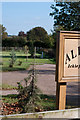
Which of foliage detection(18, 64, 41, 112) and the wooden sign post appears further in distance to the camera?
foliage detection(18, 64, 41, 112)

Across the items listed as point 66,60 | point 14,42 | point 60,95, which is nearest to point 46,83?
point 60,95

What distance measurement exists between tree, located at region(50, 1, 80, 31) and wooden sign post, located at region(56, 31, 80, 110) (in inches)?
290

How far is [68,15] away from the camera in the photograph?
1120 cm

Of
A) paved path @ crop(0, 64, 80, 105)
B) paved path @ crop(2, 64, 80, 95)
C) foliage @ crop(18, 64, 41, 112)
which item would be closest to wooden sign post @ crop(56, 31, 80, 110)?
foliage @ crop(18, 64, 41, 112)

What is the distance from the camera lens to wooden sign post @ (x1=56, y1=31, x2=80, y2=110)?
3.55m

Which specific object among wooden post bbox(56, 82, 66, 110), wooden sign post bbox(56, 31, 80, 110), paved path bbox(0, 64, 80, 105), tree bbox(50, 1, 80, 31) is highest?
tree bbox(50, 1, 80, 31)

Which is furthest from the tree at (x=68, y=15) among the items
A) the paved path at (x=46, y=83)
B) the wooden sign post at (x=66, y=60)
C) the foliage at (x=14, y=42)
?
the foliage at (x=14, y=42)

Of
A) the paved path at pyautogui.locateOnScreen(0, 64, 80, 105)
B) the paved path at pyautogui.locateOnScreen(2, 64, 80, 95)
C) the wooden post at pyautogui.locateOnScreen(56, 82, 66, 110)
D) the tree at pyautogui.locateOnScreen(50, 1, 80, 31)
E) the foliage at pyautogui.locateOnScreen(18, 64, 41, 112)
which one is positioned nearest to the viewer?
the wooden post at pyautogui.locateOnScreen(56, 82, 66, 110)

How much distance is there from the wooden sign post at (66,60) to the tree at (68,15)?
737 centimetres

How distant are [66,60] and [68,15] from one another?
8.07 meters

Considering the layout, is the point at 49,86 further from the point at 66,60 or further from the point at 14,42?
the point at 14,42

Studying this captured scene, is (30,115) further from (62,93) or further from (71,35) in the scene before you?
(71,35)

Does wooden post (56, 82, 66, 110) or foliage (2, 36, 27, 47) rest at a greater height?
foliage (2, 36, 27, 47)

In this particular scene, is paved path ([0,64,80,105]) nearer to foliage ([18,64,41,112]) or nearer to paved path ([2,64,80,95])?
paved path ([2,64,80,95])
